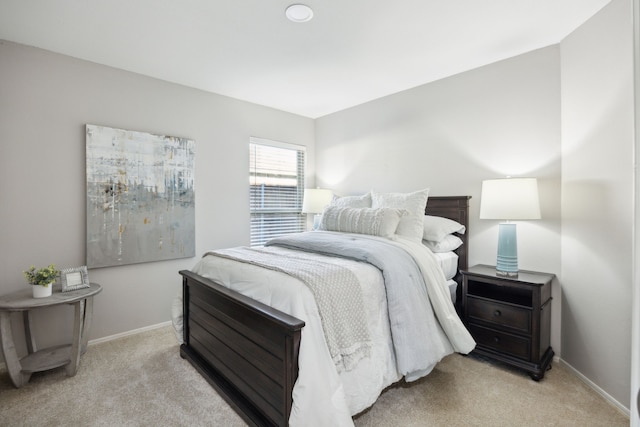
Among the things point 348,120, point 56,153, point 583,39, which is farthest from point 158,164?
point 583,39

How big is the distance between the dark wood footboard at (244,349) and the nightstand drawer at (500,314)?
1668 mm

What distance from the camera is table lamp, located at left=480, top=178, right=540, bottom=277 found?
2.27m

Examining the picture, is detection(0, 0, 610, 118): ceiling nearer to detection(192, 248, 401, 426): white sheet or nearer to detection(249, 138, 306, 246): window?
detection(249, 138, 306, 246): window

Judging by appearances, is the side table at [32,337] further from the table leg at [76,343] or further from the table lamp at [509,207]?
the table lamp at [509,207]

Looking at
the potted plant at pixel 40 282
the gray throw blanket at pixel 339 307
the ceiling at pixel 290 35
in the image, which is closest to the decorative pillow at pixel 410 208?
the gray throw blanket at pixel 339 307

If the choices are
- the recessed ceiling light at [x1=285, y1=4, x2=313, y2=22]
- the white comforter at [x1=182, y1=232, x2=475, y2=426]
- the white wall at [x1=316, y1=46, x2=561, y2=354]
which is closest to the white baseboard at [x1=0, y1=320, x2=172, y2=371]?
the white comforter at [x1=182, y1=232, x2=475, y2=426]

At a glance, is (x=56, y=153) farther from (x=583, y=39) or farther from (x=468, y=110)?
(x=583, y=39)

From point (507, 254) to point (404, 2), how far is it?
1.95 meters

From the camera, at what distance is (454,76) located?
302 centimetres

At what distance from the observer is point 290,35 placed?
2.32 m

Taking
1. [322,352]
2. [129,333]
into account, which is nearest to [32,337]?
[129,333]

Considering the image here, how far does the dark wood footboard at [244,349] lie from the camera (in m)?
1.45

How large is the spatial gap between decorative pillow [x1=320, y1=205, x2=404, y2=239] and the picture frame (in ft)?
6.66

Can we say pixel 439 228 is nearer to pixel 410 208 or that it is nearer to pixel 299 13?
pixel 410 208
